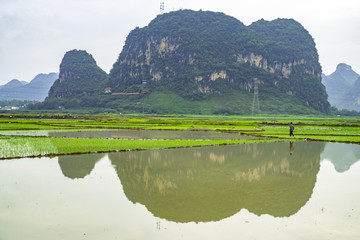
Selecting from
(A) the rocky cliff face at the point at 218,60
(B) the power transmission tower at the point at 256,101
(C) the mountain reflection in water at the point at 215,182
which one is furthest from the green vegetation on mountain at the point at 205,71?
(C) the mountain reflection in water at the point at 215,182

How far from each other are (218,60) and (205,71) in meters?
11.4

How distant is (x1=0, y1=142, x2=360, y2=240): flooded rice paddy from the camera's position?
8578 mm

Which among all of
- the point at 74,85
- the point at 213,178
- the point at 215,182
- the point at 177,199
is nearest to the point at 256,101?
the point at 74,85

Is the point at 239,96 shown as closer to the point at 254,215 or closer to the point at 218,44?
the point at 218,44

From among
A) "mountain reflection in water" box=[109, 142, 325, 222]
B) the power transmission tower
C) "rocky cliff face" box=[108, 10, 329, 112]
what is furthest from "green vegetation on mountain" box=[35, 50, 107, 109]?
"mountain reflection in water" box=[109, 142, 325, 222]

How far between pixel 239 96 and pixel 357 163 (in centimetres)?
12691

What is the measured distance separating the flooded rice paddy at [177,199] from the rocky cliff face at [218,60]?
424 feet

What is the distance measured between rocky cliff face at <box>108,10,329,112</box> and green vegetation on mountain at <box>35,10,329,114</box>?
410 mm

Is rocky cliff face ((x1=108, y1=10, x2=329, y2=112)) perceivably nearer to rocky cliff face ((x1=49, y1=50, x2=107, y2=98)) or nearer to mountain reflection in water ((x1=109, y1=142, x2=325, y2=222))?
rocky cliff face ((x1=49, y1=50, x2=107, y2=98))

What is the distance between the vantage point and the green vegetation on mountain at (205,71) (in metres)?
142

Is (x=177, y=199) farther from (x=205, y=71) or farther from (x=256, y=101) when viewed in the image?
(x=205, y=71)

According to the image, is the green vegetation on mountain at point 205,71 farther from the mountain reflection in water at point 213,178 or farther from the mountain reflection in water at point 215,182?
the mountain reflection in water at point 215,182

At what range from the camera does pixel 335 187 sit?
13.4m

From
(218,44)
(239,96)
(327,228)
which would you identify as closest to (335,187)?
(327,228)
